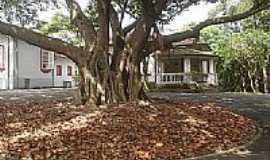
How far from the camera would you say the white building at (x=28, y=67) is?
1288 inches

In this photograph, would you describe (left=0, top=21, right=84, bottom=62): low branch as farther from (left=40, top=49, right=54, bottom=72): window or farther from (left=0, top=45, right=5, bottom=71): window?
(left=40, top=49, right=54, bottom=72): window

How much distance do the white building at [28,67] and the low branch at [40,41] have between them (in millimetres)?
17974

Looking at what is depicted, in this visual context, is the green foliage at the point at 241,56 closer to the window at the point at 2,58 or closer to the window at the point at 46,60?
the window at the point at 46,60

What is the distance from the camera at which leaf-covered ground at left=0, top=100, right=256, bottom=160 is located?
387 inches

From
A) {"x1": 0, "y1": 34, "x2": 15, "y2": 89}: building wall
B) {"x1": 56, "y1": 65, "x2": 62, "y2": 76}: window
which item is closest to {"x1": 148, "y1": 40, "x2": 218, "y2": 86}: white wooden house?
{"x1": 56, "y1": 65, "x2": 62, "y2": 76}: window

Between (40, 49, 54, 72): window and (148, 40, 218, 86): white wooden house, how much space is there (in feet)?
26.8

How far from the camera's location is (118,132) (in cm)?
1086

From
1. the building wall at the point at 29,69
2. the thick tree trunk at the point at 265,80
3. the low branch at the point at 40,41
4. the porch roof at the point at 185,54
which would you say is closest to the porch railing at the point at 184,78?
the porch roof at the point at 185,54

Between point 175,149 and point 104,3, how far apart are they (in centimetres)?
615

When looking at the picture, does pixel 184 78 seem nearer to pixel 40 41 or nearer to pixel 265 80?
pixel 265 80

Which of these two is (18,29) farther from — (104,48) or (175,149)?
(175,149)

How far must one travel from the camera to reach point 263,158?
372 inches

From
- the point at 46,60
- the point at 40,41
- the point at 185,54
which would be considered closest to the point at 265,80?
the point at 185,54

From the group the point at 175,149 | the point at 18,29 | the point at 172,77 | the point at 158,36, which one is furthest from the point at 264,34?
the point at 175,149
